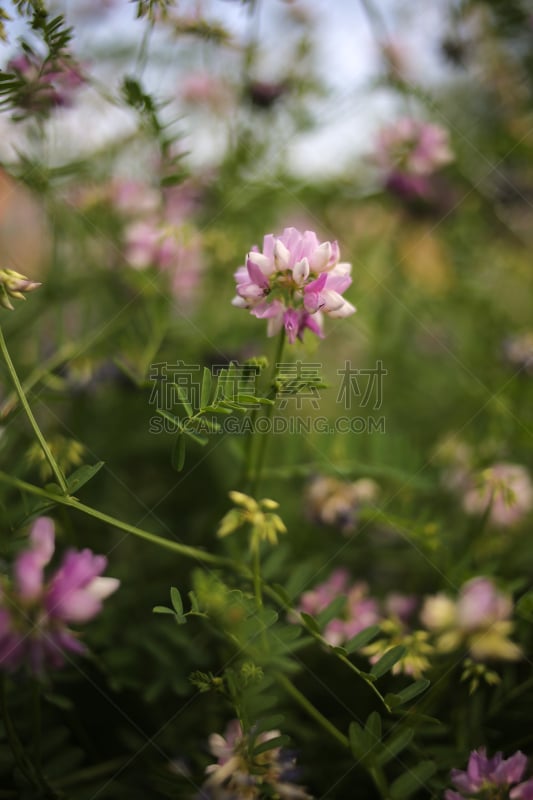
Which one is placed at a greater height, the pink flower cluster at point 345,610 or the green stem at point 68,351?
the green stem at point 68,351

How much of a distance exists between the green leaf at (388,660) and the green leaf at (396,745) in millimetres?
48

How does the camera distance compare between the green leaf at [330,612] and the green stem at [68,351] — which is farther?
the green stem at [68,351]

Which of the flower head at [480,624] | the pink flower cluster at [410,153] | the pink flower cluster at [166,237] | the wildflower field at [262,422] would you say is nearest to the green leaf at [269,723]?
the wildflower field at [262,422]

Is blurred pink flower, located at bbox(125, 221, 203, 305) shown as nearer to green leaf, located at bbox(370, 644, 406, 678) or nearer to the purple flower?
green leaf, located at bbox(370, 644, 406, 678)

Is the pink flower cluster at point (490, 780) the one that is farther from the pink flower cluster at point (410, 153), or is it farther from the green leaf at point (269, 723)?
the pink flower cluster at point (410, 153)

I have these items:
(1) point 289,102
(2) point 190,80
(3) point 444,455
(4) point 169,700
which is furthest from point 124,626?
(2) point 190,80

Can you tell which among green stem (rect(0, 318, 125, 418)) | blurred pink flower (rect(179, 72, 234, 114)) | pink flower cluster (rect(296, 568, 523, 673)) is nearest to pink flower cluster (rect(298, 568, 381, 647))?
pink flower cluster (rect(296, 568, 523, 673))

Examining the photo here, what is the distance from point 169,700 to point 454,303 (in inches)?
30.4

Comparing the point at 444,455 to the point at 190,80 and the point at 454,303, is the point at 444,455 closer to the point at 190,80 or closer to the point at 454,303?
the point at 454,303

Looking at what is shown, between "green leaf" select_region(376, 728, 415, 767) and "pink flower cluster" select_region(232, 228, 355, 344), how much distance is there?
325 millimetres

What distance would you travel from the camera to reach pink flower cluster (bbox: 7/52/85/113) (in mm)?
578

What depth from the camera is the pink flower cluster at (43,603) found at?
0.46 metres

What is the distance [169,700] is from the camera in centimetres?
72

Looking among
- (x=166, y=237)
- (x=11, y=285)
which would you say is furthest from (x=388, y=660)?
(x=166, y=237)
